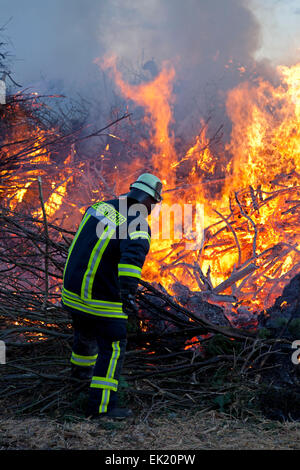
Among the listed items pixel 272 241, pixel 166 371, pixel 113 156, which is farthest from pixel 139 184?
pixel 113 156

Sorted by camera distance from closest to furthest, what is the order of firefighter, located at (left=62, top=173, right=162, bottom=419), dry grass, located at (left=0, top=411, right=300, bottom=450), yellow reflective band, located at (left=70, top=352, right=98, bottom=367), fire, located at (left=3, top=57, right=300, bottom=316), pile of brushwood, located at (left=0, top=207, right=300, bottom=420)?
dry grass, located at (left=0, top=411, right=300, bottom=450) < firefighter, located at (left=62, top=173, right=162, bottom=419) < pile of brushwood, located at (left=0, top=207, right=300, bottom=420) < yellow reflective band, located at (left=70, top=352, right=98, bottom=367) < fire, located at (left=3, top=57, right=300, bottom=316)

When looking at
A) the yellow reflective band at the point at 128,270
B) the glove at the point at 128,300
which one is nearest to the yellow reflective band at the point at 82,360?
the glove at the point at 128,300

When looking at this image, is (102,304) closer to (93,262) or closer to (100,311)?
(100,311)

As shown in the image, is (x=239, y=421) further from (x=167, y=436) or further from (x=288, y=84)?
(x=288, y=84)

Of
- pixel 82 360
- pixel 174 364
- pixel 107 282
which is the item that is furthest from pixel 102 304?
pixel 174 364

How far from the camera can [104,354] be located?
3732 mm

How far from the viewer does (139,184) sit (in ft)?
13.0

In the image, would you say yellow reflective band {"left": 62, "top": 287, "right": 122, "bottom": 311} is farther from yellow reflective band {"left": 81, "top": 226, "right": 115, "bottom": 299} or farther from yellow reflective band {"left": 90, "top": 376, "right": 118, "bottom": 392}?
yellow reflective band {"left": 90, "top": 376, "right": 118, "bottom": 392}

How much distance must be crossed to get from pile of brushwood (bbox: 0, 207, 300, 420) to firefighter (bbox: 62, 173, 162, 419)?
12.5 inches

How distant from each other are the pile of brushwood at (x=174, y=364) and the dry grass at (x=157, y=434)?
0.19m

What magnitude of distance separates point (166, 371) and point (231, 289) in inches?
141

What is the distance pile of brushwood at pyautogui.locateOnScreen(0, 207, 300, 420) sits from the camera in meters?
3.92

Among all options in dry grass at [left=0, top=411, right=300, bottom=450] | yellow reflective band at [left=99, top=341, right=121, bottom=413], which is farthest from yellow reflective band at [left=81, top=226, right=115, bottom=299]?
dry grass at [left=0, top=411, right=300, bottom=450]

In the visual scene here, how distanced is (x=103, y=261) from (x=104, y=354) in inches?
29.0
